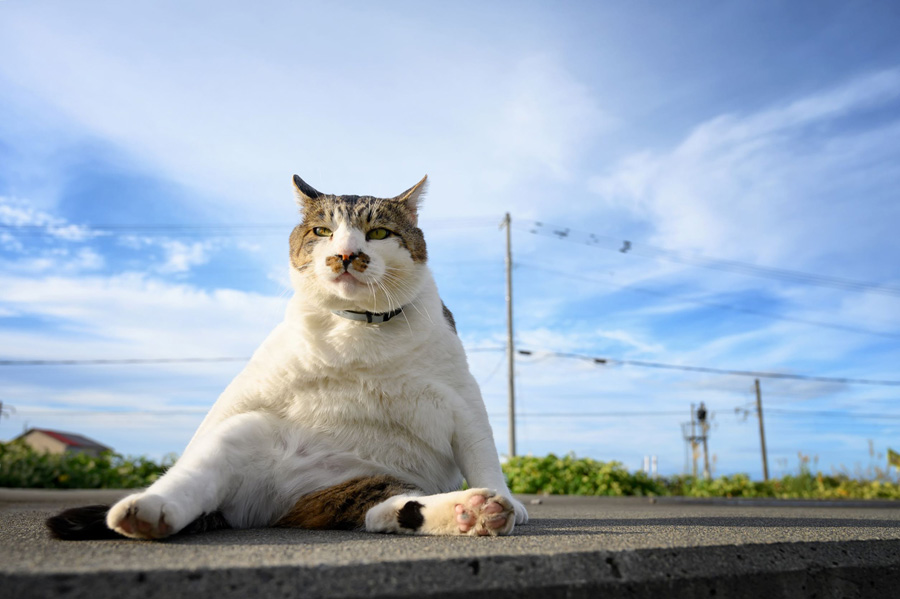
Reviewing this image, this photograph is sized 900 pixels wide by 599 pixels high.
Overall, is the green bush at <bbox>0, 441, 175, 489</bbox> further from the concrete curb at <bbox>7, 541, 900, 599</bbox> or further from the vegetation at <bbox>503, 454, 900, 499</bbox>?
the concrete curb at <bbox>7, 541, 900, 599</bbox>

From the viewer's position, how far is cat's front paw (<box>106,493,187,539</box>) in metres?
1.88

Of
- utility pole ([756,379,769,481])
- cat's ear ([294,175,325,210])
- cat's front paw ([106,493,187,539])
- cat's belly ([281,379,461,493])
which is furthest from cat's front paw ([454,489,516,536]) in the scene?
utility pole ([756,379,769,481])

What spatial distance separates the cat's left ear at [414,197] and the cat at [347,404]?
0.23m

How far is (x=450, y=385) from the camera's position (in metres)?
2.84

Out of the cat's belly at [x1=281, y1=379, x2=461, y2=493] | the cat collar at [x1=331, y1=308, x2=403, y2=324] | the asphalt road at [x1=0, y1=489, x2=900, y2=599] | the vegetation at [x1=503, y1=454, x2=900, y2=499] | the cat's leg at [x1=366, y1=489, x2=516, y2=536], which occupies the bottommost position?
the vegetation at [x1=503, y1=454, x2=900, y2=499]

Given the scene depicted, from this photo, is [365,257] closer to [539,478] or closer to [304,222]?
[304,222]

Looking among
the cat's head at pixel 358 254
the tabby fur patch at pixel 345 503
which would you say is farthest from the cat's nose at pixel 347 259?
the tabby fur patch at pixel 345 503

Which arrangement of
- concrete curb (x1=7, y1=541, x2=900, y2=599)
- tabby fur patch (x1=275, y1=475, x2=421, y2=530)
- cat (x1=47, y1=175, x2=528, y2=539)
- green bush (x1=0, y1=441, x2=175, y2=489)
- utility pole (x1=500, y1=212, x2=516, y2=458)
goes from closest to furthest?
concrete curb (x1=7, y1=541, x2=900, y2=599)
tabby fur patch (x1=275, y1=475, x2=421, y2=530)
cat (x1=47, y1=175, x2=528, y2=539)
green bush (x1=0, y1=441, x2=175, y2=489)
utility pole (x1=500, y1=212, x2=516, y2=458)

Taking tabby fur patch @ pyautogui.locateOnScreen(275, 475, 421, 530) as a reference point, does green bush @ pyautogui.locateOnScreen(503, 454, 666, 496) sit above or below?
below

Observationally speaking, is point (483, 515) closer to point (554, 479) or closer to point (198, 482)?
point (198, 482)

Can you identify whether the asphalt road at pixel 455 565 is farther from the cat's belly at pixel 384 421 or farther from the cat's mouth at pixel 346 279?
the cat's mouth at pixel 346 279

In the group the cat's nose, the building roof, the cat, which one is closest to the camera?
the cat

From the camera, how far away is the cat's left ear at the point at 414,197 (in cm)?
329

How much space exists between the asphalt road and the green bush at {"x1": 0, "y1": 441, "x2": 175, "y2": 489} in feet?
21.0
